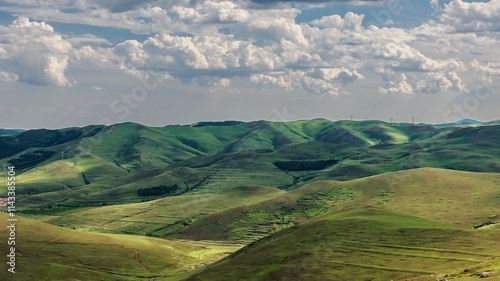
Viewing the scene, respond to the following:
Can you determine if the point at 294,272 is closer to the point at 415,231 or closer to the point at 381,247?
the point at 381,247

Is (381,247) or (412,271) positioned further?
(381,247)

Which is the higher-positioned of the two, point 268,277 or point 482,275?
point 482,275

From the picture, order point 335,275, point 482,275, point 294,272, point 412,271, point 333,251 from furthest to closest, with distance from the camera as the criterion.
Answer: point 333,251 → point 294,272 → point 335,275 → point 412,271 → point 482,275

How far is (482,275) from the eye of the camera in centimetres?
9281

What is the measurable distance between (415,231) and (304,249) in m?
38.0

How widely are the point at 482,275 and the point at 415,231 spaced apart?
10770 cm

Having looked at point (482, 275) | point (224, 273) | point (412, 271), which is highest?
point (482, 275)

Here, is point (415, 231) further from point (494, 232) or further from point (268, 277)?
point (268, 277)

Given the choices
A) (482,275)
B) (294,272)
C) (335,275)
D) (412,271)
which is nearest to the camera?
(482,275)

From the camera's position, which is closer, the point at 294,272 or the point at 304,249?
the point at 294,272

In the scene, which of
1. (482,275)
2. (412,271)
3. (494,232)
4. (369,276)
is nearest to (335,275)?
(369,276)

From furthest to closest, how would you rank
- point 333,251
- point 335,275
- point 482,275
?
point 333,251, point 335,275, point 482,275

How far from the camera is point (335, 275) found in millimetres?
167375

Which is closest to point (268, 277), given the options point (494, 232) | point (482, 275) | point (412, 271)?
point (412, 271)
